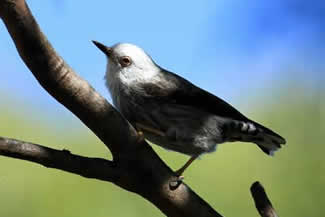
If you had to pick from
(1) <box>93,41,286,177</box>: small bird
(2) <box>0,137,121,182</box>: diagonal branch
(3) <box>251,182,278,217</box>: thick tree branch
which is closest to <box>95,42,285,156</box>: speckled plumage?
(1) <box>93,41,286,177</box>: small bird

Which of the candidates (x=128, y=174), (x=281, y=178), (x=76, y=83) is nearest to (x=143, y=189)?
(x=128, y=174)

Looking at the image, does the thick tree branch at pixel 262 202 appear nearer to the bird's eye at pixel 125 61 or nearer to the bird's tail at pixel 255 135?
the bird's tail at pixel 255 135

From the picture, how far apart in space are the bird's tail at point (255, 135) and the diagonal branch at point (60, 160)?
1208 mm

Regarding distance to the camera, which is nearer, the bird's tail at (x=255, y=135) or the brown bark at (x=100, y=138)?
the brown bark at (x=100, y=138)

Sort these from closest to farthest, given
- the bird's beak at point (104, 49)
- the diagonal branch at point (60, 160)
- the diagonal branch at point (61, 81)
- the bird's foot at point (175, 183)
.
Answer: the diagonal branch at point (61, 81), the diagonal branch at point (60, 160), the bird's foot at point (175, 183), the bird's beak at point (104, 49)

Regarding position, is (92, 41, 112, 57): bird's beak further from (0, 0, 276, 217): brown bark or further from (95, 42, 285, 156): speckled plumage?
(0, 0, 276, 217): brown bark

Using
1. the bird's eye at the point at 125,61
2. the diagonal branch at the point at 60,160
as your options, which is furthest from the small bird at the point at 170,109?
the diagonal branch at the point at 60,160

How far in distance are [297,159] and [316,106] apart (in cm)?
77

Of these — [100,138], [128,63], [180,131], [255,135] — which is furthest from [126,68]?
[100,138]

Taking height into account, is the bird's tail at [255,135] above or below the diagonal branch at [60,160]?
above

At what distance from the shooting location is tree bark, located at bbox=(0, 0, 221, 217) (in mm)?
2475

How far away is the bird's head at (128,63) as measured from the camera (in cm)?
382

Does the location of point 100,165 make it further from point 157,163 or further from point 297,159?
point 297,159

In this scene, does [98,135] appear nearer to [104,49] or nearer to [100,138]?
[100,138]
